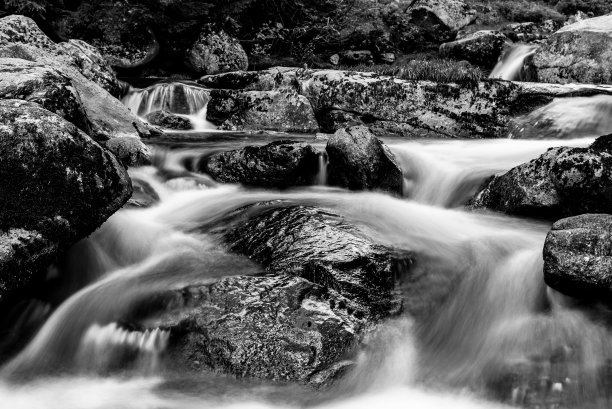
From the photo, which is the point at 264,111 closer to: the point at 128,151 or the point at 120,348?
the point at 128,151

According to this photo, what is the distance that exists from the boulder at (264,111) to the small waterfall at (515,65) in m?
5.79

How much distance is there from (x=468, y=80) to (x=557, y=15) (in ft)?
42.4

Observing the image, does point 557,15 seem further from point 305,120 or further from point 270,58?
point 305,120

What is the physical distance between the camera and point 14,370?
4.33 meters

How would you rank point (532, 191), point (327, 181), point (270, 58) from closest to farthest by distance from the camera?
point (532, 191) < point (327, 181) < point (270, 58)

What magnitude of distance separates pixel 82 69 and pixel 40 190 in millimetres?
8454

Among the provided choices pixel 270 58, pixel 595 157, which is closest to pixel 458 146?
pixel 595 157

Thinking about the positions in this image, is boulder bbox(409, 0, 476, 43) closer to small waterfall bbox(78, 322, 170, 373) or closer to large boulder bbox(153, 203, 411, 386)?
large boulder bbox(153, 203, 411, 386)

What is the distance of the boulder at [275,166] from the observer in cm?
763

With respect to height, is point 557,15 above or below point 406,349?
above

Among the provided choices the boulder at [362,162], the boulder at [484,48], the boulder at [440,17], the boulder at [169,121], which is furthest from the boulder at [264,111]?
the boulder at [440,17]

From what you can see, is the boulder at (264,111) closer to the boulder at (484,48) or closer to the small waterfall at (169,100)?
the small waterfall at (169,100)

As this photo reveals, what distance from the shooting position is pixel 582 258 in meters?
4.25

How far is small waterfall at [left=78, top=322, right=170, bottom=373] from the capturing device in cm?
431
